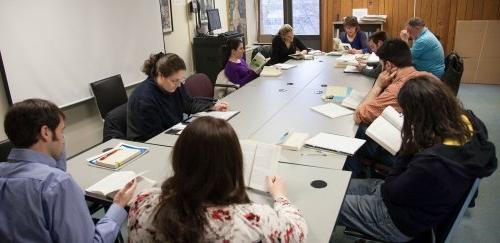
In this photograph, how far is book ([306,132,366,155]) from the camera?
6.70 feet

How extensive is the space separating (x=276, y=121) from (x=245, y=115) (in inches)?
10.8

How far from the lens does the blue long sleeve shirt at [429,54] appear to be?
410 cm

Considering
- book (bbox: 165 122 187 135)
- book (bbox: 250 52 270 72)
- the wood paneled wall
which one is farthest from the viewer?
the wood paneled wall

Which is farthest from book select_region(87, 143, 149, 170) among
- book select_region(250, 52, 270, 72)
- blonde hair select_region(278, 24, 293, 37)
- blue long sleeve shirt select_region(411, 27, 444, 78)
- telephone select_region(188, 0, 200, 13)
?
blonde hair select_region(278, 24, 293, 37)

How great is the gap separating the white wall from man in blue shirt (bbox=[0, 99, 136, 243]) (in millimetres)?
1834

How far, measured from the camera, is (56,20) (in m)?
3.12

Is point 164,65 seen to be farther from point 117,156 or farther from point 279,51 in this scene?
point 279,51

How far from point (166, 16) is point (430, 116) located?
3.79 metres

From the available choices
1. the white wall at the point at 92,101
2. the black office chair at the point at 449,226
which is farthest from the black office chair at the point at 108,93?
the black office chair at the point at 449,226

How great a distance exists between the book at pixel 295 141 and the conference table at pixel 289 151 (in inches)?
1.2

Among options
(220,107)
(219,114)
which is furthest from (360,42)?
(219,114)

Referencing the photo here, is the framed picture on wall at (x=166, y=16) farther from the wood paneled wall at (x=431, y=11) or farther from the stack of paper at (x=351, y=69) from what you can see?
the wood paneled wall at (x=431, y=11)

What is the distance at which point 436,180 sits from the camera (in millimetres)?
1393

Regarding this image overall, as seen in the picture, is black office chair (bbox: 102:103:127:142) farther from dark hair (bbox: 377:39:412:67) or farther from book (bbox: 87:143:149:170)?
dark hair (bbox: 377:39:412:67)
